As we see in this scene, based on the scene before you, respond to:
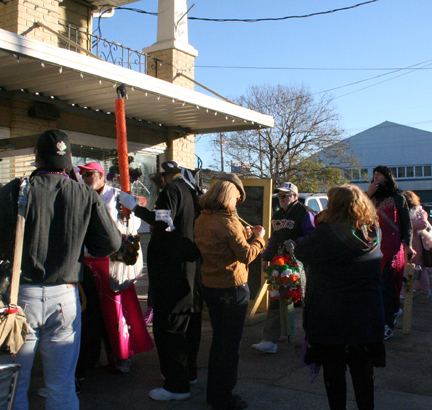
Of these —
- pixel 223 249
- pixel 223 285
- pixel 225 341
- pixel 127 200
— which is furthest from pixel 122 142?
pixel 225 341

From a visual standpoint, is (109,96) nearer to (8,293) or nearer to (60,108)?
(60,108)

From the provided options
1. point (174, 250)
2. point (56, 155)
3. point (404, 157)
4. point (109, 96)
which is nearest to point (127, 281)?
point (174, 250)


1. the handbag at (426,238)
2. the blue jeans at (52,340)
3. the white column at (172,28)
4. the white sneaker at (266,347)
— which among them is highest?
the white column at (172,28)

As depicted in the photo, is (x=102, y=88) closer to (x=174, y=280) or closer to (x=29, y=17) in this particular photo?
(x=29, y=17)

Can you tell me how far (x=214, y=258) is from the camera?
136 inches

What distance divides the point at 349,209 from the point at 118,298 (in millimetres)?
2230

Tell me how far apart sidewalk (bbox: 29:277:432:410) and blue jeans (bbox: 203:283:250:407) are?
0.26m

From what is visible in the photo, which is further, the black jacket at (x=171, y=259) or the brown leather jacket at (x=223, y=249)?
the black jacket at (x=171, y=259)

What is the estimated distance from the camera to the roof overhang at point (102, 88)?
5.71 m

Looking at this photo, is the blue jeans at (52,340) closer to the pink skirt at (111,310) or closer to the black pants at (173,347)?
the black pants at (173,347)

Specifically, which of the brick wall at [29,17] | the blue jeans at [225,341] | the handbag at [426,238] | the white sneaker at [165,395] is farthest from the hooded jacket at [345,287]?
the brick wall at [29,17]

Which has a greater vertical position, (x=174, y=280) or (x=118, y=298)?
(x=174, y=280)

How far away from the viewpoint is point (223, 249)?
3422 millimetres

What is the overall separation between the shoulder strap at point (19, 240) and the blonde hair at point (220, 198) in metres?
1.38
